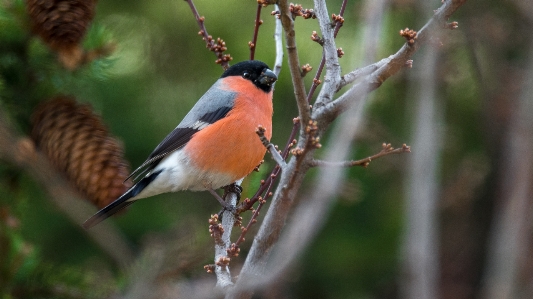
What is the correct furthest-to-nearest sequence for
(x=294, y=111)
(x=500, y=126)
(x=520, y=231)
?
(x=500, y=126), (x=294, y=111), (x=520, y=231)

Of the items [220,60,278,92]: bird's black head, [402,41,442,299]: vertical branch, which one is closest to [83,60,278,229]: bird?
[220,60,278,92]: bird's black head

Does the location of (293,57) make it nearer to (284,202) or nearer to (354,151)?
(284,202)

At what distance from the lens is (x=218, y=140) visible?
312cm

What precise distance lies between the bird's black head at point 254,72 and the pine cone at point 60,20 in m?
1.35

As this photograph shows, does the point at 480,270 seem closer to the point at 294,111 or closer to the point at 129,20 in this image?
the point at 294,111

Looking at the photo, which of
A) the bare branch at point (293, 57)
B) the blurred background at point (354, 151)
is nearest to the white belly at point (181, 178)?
the blurred background at point (354, 151)

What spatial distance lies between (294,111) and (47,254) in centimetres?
139

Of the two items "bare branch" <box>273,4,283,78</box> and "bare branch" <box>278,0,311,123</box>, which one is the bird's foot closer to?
"bare branch" <box>273,4,283,78</box>

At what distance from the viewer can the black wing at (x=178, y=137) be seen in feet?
9.75

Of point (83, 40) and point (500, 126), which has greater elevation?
point (83, 40)

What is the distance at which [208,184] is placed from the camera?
304 centimetres

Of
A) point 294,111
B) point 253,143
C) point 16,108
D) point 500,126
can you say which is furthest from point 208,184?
point 500,126

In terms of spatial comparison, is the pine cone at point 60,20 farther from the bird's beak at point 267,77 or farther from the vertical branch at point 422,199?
the bird's beak at point 267,77

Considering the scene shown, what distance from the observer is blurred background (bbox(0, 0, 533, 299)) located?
205cm
